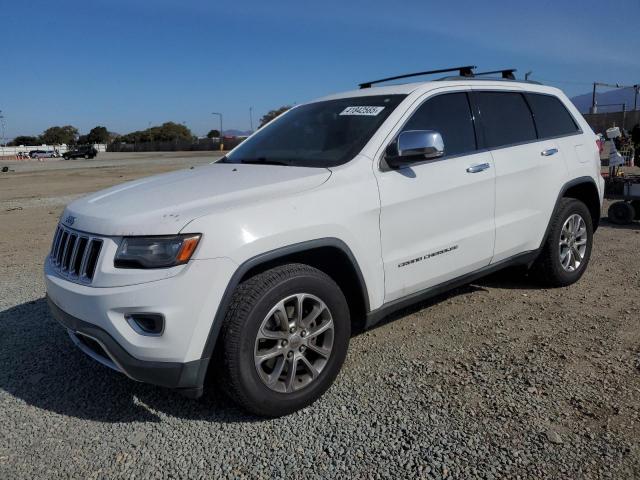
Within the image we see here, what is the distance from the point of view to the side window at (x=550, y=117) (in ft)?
15.5

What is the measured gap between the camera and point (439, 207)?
363cm

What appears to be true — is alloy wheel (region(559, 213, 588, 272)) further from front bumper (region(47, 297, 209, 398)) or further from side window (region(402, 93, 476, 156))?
front bumper (region(47, 297, 209, 398))

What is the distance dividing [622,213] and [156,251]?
7.56m

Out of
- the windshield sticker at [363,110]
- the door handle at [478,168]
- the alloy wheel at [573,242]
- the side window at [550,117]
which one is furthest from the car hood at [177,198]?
the alloy wheel at [573,242]

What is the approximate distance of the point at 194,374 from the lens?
2.66 meters

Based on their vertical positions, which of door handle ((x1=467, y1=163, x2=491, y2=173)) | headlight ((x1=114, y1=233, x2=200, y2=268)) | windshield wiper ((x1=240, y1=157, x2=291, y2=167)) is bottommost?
headlight ((x1=114, y1=233, x2=200, y2=268))

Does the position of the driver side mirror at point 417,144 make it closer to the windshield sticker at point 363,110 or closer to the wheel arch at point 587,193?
the windshield sticker at point 363,110

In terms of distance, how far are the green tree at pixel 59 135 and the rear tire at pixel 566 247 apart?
132241mm

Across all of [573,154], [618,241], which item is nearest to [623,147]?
[618,241]

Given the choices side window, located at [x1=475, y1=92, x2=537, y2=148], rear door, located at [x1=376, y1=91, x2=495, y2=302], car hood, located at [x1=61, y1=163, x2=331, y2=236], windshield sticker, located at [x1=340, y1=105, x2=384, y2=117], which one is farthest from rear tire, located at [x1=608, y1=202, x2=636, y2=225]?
car hood, located at [x1=61, y1=163, x2=331, y2=236]

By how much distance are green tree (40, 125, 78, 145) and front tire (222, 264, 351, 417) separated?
133 meters

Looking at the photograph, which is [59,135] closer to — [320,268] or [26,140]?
[26,140]

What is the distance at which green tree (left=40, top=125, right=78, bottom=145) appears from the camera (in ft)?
408

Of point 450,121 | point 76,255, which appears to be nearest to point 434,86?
point 450,121
